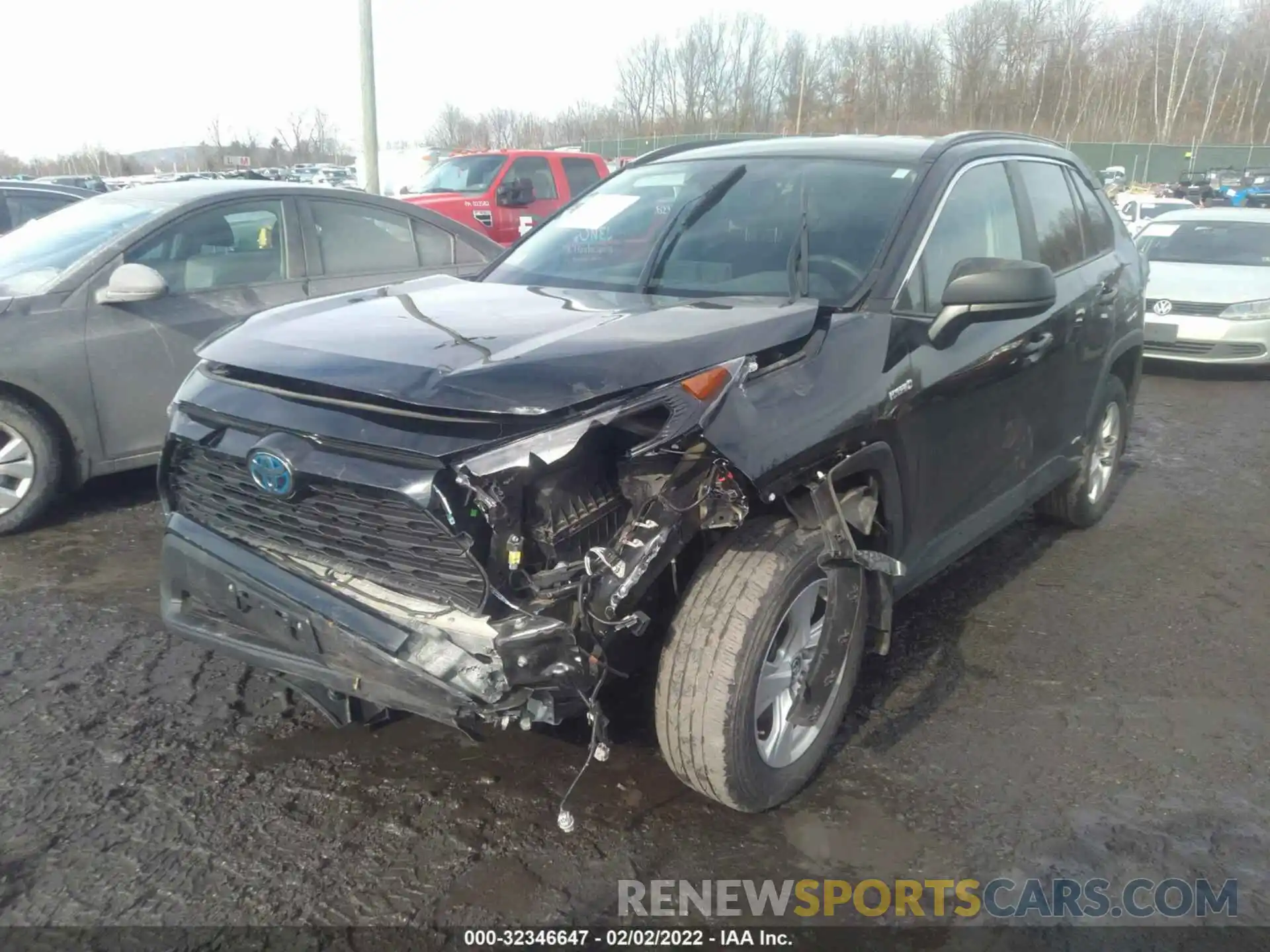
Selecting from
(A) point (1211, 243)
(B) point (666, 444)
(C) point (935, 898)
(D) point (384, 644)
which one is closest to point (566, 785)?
(D) point (384, 644)

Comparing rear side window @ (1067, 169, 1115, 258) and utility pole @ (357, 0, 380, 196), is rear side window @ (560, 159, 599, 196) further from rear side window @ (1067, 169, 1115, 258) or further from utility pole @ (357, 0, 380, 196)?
rear side window @ (1067, 169, 1115, 258)

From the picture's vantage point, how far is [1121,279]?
4.86m

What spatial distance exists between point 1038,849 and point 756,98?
53867mm

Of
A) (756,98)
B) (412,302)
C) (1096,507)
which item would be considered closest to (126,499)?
(412,302)

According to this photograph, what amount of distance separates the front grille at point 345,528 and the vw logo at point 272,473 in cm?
3

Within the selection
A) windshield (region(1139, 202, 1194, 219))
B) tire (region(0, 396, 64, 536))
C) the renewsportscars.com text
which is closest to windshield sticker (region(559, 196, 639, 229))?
the renewsportscars.com text

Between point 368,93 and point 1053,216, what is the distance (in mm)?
11000

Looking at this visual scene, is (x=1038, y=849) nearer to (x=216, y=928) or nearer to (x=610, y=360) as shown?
(x=610, y=360)

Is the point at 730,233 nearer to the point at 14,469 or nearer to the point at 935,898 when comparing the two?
the point at 935,898

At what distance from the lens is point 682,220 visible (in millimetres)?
3729

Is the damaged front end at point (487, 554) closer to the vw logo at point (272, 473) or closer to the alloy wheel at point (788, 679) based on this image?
the vw logo at point (272, 473)

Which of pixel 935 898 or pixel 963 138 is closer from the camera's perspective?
pixel 935 898

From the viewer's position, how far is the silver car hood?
9.52 meters

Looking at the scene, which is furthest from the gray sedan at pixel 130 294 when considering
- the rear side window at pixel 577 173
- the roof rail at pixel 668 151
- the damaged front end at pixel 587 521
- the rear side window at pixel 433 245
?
the rear side window at pixel 577 173
